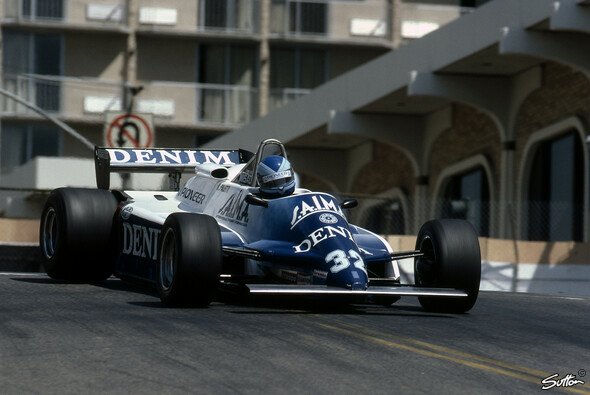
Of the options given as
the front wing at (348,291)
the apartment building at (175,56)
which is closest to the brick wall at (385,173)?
the apartment building at (175,56)

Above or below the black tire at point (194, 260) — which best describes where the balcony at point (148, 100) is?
above

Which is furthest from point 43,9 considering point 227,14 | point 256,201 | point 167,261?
point 167,261

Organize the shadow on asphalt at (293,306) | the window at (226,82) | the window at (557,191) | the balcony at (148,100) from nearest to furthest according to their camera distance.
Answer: the shadow on asphalt at (293,306)
the window at (557,191)
the balcony at (148,100)
the window at (226,82)

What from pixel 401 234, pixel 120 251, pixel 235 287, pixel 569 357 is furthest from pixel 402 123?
pixel 569 357

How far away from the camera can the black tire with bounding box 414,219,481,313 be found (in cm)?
1327

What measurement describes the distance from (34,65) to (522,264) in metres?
27.9

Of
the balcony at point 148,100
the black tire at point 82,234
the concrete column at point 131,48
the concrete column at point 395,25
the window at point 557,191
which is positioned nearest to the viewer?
the black tire at point 82,234

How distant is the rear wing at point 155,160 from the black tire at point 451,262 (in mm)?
3584

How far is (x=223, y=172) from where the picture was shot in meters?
14.7

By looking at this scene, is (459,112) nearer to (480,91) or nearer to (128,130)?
(480,91)

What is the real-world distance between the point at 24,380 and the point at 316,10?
39424mm

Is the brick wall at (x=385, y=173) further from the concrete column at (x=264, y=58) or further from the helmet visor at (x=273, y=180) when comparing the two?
the helmet visor at (x=273, y=180)

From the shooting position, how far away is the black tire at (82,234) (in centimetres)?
1522

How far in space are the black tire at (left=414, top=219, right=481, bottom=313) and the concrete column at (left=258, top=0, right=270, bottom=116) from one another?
33.8m
